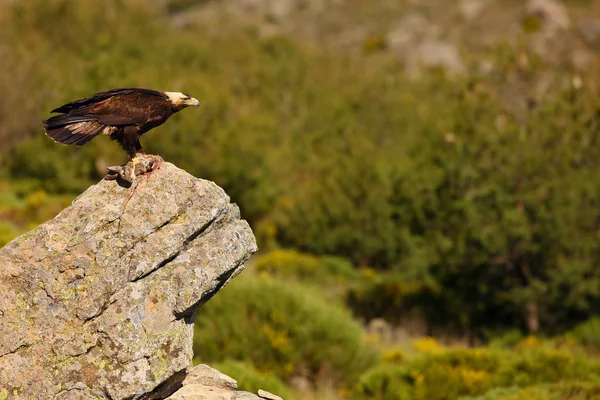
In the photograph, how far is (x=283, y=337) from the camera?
12.6 meters

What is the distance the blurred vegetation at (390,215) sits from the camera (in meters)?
12.5

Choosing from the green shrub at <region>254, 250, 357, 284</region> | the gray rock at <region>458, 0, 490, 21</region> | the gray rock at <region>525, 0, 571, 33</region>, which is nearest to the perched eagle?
the green shrub at <region>254, 250, 357, 284</region>

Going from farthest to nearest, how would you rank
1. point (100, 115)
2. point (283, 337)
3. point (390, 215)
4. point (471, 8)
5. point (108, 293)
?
point (471, 8), point (390, 215), point (283, 337), point (100, 115), point (108, 293)

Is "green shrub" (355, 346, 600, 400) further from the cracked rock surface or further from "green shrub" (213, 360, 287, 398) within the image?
the cracked rock surface

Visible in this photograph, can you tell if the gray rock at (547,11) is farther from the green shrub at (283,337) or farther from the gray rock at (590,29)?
the green shrub at (283,337)

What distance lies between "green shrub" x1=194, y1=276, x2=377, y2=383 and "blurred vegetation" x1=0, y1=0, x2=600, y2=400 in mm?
26

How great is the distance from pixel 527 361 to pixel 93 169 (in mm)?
16053

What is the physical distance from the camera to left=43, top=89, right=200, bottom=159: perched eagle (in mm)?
6027

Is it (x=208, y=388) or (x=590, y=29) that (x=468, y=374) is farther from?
(x=590, y=29)

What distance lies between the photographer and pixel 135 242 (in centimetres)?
580

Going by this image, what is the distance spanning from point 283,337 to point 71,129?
712 cm

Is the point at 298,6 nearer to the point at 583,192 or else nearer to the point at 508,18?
the point at 508,18

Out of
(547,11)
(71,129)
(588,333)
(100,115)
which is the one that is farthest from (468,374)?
(547,11)

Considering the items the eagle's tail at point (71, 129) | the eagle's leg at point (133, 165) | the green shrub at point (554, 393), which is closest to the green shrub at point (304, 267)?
the green shrub at point (554, 393)
